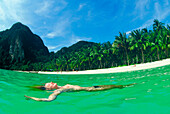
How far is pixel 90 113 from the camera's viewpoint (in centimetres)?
279

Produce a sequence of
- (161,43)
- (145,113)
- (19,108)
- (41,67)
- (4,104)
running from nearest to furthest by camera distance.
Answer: (145,113)
(19,108)
(4,104)
(161,43)
(41,67)

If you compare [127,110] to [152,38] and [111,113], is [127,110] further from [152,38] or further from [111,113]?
[152,38]

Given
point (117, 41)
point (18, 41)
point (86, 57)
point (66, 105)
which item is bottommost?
point (66, 105)

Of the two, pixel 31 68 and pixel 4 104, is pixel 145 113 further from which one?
pixel 31 68

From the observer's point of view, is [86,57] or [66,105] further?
[86,57]

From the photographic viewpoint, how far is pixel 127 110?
2.79 metres

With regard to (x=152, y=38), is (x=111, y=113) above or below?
below

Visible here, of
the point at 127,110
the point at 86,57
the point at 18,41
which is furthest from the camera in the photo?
the point at 18,41

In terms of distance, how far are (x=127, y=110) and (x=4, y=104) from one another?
3978 millimetres

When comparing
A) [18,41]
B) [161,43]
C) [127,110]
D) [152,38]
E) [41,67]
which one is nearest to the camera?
[127,110]

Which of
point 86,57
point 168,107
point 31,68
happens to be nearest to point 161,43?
point 86,57

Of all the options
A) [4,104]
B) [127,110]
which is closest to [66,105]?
[127,110]

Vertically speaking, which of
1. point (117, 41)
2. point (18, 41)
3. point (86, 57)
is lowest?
point (86, 57)

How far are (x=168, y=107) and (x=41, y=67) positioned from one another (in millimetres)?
82427
